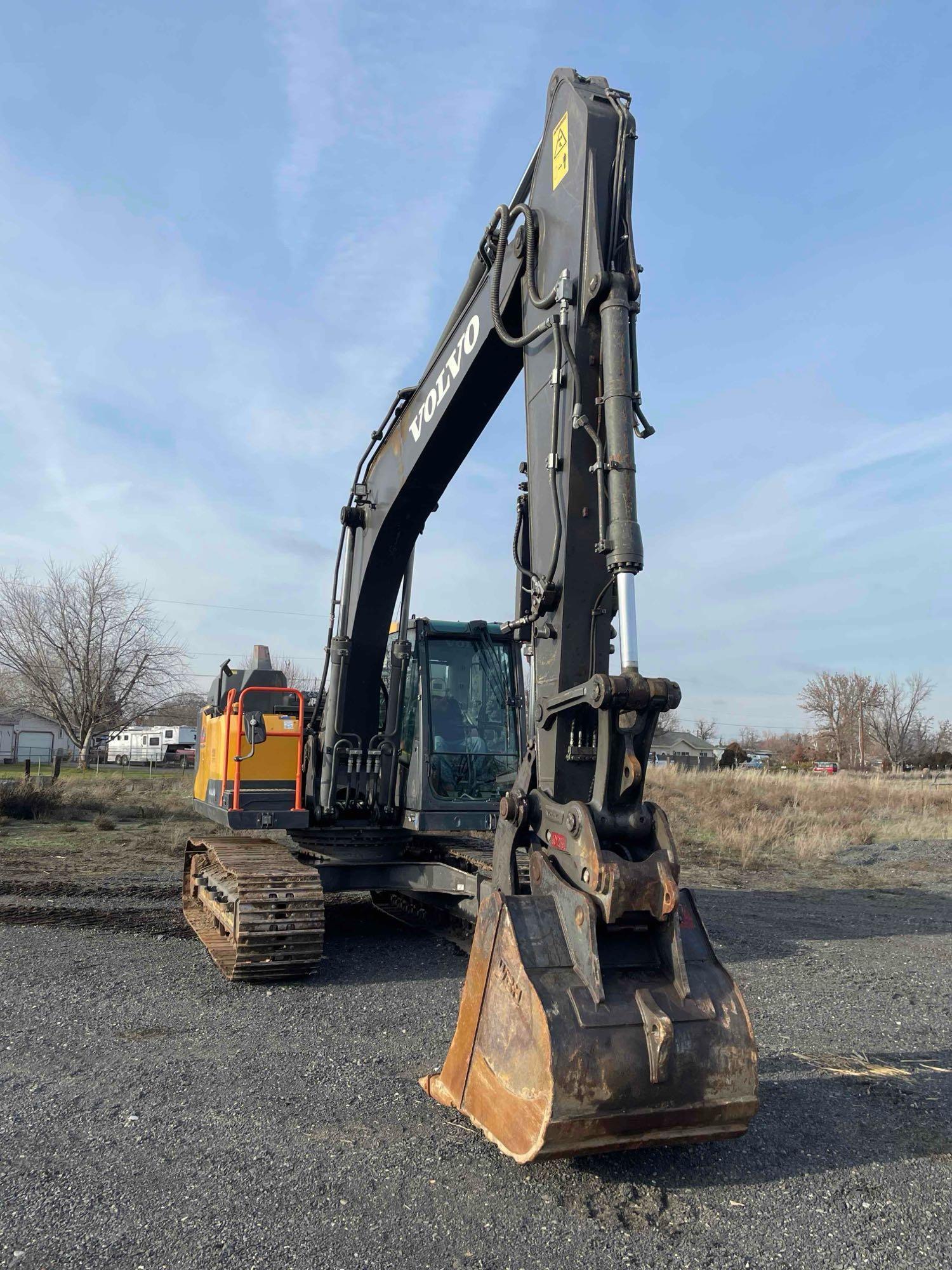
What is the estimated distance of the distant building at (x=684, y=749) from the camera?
2569 inches

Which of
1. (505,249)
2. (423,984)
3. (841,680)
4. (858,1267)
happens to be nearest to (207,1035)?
(423,984)

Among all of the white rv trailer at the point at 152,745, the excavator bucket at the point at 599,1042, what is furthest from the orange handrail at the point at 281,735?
the white rv trailer at the point at 152,745

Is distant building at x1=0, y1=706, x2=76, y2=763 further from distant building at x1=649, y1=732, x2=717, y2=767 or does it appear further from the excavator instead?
the excavator

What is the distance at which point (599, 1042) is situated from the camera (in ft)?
10.6

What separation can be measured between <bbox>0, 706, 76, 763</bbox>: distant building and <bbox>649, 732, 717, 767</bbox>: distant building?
37.7m

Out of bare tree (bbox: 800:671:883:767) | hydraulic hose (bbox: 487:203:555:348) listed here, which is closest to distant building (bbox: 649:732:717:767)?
bare tree (bbox: 800:671:883:767)

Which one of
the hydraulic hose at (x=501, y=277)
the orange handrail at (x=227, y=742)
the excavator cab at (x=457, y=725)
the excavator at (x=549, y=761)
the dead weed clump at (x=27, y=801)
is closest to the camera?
the excavator at (x=549, y=761)

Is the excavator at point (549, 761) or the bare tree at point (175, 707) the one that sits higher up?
the bare tree at point (175, 707)

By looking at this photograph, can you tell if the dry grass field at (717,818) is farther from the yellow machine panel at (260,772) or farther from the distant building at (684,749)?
the distant building at (684,749)

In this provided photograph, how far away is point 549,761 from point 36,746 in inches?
2377

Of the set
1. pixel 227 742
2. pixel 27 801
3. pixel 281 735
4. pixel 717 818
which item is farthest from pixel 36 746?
pixel 281 735

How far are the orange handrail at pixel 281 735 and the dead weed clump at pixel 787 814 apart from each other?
33.8 feet

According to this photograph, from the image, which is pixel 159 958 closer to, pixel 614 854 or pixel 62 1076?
pixel 62 1076

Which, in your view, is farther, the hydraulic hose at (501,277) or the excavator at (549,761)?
the hydraulic hose at (501,277)
